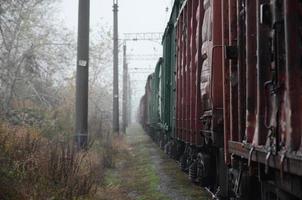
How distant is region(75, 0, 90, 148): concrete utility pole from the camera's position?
12.6 m

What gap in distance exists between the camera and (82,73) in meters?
12.6

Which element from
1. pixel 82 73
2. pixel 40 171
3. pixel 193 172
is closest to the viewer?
pixel 40 171

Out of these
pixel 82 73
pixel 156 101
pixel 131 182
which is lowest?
pixel 131 182

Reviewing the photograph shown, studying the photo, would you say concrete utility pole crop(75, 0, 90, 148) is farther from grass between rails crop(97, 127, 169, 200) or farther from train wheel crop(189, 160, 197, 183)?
train wheel crop(189, 160, 197, 183)

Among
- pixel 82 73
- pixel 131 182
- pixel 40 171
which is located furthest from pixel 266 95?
pixel 82 73

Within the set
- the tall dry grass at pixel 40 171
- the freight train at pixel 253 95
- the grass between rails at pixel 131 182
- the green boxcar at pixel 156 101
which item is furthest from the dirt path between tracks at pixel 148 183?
the green boxcar at pixel 156 101

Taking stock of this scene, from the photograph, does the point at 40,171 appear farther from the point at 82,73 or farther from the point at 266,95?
the point at 82,73

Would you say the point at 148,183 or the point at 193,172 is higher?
the point at 193,172

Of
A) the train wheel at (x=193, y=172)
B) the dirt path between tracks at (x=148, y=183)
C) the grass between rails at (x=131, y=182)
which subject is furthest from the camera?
the train wheel at (x=193, y=172)

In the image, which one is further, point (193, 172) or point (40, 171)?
point (193, 172)

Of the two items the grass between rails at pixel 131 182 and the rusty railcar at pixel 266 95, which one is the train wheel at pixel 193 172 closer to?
the grass between rails at pixel 131 182

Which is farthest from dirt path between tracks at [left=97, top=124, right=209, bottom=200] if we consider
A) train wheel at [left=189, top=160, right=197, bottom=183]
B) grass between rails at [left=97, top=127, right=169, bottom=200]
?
train wheel at [left=189, top=160, right=197, bottom=183]

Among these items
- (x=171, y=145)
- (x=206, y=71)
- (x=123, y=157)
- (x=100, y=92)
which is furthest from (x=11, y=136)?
(x=100, y=92)

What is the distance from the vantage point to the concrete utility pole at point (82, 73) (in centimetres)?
1259
